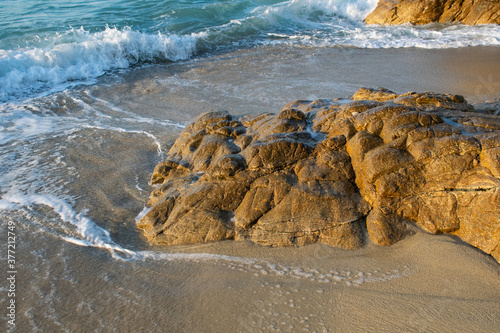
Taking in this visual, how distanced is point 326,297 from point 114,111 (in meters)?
6.65

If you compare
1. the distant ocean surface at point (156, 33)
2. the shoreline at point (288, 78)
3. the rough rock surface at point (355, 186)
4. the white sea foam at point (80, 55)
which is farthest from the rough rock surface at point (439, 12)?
the rough rock surface at point (355, 186)

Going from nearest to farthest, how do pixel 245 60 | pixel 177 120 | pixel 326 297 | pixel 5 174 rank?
pixel 326 297 < pixel 5 174 < pixel 177 120 < pixel 245 60

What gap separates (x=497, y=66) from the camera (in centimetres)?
918

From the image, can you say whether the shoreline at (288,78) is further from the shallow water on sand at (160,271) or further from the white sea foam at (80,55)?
the shallow water on sand at (160,271)

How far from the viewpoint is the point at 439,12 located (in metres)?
14.3

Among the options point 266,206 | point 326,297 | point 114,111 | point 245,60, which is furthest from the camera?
point 245,60

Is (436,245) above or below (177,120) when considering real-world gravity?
above

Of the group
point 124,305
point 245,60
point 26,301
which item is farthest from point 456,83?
point 26,301

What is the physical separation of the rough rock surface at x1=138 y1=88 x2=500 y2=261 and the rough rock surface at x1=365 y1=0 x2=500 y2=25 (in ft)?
40.8

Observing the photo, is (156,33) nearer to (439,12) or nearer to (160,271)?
(439,12)

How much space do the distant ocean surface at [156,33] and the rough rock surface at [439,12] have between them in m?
0.71

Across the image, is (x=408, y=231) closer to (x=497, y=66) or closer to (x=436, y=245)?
(x=436, y=245)

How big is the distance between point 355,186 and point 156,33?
41.5 ft

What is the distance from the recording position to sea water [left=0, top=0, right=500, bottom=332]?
2.82m
